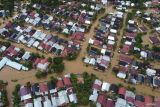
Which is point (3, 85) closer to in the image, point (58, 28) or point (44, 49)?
point (44, 49)

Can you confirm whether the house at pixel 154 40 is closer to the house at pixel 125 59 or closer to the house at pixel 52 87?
the house at pixel 125 59

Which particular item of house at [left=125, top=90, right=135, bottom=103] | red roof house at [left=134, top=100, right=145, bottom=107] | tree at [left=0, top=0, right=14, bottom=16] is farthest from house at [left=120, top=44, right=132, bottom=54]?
tree at [left=0, top=0, right=14, bottom=16]

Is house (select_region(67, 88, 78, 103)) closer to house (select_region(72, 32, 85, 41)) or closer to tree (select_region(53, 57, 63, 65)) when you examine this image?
tree (select_region(53, 57, 63, 65))

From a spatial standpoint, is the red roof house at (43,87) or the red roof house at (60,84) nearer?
the red roof house at (43,87)

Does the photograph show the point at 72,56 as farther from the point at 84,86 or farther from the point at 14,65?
the point at 14,65

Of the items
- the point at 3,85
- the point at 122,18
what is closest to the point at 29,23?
the point at 3,85

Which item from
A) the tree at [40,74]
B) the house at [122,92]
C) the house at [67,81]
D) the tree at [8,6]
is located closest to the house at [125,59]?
the house at [122,92]

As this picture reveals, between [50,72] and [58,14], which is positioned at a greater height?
[58,14]
